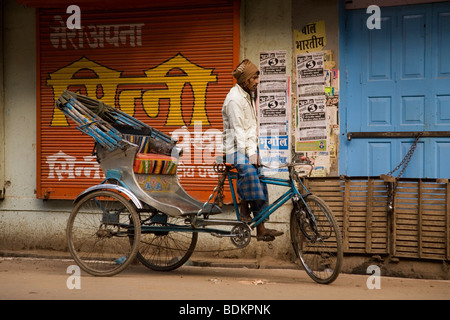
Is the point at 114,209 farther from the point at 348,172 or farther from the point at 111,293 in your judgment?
the point at 348,172

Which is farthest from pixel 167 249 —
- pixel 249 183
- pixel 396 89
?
pixel 396 89

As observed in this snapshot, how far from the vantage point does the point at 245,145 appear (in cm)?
630

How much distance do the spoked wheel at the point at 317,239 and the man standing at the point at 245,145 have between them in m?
0.24

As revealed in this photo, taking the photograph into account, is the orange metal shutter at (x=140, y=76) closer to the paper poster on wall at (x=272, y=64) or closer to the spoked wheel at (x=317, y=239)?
the paper poster on wall at (x=272, y=64)

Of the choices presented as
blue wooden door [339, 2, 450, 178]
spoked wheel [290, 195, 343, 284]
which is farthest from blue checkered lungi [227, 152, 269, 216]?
blue wooden door [339, 2, 450, 178]

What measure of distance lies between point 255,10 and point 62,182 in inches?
140

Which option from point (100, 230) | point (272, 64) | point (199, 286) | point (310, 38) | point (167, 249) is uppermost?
point (310, 38)

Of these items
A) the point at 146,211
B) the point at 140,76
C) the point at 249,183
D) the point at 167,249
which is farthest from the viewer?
the point at 140,76

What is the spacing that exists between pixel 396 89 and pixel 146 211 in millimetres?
3456

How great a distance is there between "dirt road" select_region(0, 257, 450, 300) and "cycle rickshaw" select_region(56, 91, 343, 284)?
222 mm

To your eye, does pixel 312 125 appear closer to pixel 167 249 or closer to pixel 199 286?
pixel 167 249

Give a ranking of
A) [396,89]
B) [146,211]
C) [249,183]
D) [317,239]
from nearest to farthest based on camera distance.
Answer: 1. [317,239]
2. [249,183]
3. [146,211]
4. [396,89]

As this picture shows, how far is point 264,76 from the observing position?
319 inches

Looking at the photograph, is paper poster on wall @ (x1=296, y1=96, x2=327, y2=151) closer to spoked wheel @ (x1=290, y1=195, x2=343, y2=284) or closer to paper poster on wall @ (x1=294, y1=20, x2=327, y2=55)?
paper poster on wall @ (x1=294, y1=20, x2=327, y2=55)
